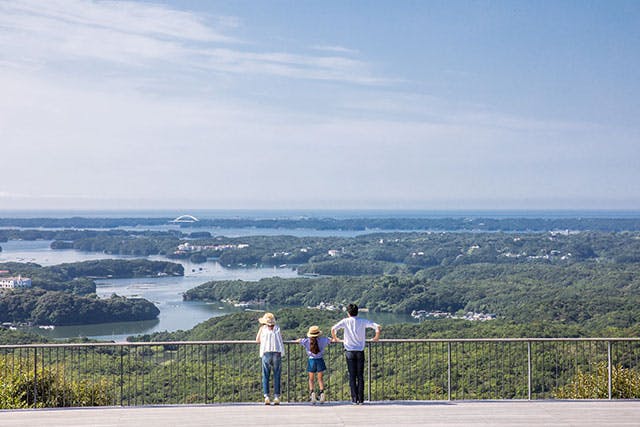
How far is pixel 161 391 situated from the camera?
25.3 metres

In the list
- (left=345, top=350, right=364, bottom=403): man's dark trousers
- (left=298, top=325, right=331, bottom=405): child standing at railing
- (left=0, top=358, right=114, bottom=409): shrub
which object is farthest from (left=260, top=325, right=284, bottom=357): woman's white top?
(left=0, top=358, right=114, bottom=409): shrub

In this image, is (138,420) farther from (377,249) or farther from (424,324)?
(377,249)

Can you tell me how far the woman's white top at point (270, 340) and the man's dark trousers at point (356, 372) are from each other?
0.81 metres

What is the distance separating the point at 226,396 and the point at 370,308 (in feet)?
195

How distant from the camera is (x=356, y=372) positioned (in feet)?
28.8

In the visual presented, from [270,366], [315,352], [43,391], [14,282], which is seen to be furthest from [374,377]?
Result: [14,282]

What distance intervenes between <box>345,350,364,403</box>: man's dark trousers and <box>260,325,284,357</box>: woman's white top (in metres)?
0.81

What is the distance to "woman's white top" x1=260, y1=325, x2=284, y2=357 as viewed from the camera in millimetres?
8750

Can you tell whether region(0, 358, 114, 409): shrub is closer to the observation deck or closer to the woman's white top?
the observation deck

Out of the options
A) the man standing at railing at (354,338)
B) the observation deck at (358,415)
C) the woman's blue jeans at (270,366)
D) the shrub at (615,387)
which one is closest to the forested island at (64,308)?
the shrub at (615,387)

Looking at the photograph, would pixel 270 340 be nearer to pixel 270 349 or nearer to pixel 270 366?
pixel 270 349

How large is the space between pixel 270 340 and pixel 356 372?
1.07 metres

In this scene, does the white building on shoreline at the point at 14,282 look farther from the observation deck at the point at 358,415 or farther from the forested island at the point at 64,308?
the observation deck at the point at 358,415

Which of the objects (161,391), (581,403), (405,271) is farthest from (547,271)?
(581,403)
